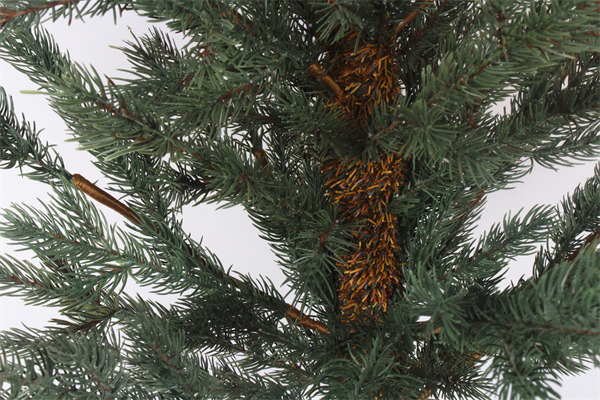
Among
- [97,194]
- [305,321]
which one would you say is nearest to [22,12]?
[97,194]

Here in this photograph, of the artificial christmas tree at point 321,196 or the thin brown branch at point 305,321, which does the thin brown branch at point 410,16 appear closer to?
the artificial christmas tree at point 321,196

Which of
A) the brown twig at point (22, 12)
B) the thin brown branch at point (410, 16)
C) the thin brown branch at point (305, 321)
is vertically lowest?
the thin brown branch at point (305, 321)

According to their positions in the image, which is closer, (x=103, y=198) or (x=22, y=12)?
(x=22, y=12)

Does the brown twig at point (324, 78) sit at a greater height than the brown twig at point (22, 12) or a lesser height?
greater

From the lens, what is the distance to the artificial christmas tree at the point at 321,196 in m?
0.29

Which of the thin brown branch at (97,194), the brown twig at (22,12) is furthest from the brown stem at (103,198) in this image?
the brown twig at (22,12)

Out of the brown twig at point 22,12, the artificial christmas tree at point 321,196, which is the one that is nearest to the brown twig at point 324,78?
the artificial christmas tree at point 321,196

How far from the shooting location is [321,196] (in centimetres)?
42

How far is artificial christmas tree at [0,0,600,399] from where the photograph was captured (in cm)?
29

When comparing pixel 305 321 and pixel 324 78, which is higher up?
pixel 324 78

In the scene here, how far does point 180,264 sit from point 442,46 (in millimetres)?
241

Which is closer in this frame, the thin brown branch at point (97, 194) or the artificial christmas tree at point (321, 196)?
the artificial christmas tree at point (321, 196)

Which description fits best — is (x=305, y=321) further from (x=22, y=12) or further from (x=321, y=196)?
(x=22, y=12)

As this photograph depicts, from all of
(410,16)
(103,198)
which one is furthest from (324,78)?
(103,198)
